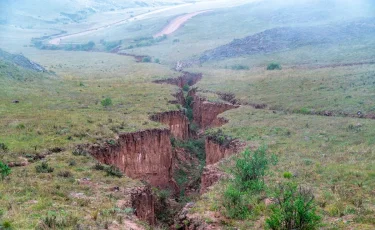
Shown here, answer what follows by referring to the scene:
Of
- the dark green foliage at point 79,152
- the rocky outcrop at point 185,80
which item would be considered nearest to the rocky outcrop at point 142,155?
the dark green foliage at point 79,152

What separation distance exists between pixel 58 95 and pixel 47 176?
2128 cm

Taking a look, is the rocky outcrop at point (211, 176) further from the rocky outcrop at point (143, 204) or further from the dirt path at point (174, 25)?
the dirt path at point (174, 25)

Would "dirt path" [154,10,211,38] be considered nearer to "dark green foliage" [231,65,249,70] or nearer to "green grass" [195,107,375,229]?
"dark green foliage" [231,65,249,70]

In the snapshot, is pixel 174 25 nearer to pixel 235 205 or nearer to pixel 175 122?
pixel 175 122

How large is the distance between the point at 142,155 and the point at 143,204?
738cm

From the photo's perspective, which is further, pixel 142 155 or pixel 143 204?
pixel 142 155

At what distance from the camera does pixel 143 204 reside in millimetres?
15898

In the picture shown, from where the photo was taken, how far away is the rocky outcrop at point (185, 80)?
4650cm

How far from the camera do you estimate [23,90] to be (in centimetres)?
3597

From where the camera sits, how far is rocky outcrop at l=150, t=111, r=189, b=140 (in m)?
29.0

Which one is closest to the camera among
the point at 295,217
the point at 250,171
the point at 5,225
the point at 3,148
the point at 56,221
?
the point at 5,225

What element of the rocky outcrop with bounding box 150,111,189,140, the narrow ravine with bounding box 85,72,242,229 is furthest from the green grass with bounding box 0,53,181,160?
the narrow ravine with bounding box 85,72,242,229

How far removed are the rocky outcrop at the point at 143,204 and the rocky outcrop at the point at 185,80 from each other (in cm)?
2976

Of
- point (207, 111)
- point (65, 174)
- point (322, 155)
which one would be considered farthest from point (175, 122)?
point (65, 174)
